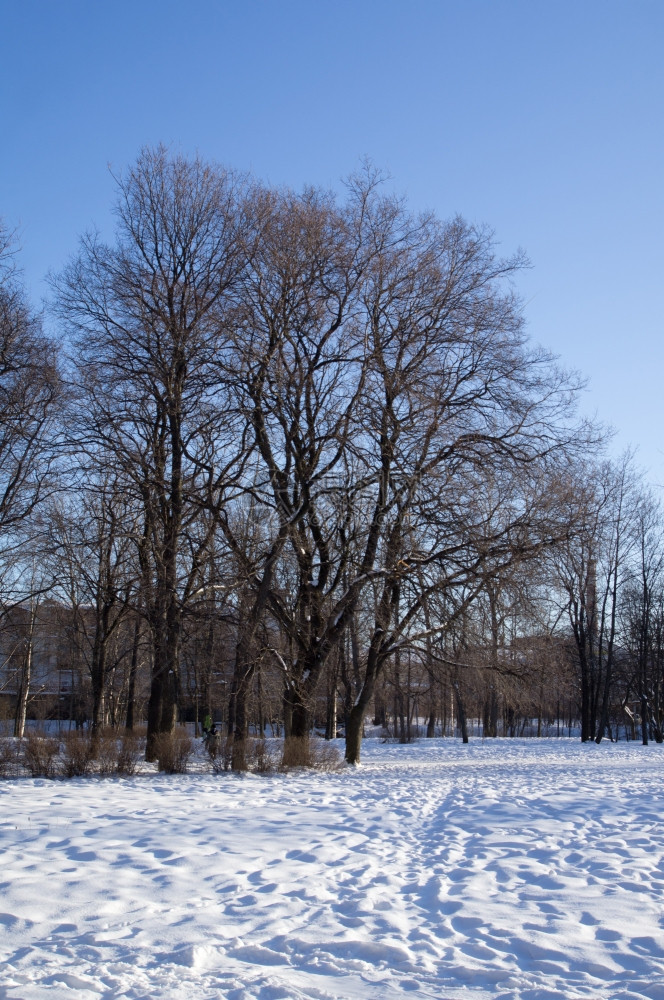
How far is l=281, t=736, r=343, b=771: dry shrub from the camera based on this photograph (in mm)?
16094

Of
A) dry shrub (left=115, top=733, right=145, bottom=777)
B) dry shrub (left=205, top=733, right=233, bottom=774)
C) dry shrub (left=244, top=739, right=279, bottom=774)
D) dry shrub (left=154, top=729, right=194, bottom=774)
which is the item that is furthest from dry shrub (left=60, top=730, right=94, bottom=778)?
dry shrub (left=244, top=739, right=279, bottom=774)

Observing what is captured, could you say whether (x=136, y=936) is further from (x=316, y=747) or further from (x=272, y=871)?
(x=316, y=747)

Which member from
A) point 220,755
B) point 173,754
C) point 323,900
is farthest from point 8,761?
point 323,900

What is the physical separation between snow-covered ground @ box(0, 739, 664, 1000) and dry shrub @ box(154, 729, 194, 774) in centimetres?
416

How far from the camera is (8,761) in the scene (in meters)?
14.0

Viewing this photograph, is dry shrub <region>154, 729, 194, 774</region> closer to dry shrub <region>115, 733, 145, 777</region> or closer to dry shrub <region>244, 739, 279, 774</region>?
dry shrub <region>115, 733, 145, 777</region>

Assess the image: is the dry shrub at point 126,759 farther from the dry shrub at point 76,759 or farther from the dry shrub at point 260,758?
the dry shrub at point 260,758

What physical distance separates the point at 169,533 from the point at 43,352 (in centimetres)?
637

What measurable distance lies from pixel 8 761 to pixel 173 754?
2899 mm

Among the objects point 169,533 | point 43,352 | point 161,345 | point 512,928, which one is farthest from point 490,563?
point 512,928

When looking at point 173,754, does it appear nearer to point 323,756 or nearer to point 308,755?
point 308,755

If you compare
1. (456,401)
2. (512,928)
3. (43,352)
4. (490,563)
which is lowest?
(512,928)

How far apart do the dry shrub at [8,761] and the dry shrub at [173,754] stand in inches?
100

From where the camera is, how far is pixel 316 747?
666 inches
